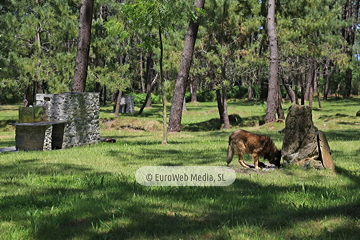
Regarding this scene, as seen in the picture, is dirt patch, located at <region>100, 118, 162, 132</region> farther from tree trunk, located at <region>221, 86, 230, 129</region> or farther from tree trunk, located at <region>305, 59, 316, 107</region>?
tree trunk, located at <region>305, 59, 316, 107</region>

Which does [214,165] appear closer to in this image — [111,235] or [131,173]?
[131,173]

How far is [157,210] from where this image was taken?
526 cm

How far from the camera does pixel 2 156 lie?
1085 cm

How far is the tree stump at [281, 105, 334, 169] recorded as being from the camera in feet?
26.9

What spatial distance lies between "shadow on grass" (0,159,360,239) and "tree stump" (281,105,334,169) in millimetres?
1197

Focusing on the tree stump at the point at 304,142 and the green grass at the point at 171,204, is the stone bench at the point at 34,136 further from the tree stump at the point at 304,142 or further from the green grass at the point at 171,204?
the tree stump at the point at 304,142

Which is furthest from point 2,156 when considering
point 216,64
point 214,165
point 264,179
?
point 216,64

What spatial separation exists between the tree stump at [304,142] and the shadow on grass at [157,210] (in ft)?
3.93

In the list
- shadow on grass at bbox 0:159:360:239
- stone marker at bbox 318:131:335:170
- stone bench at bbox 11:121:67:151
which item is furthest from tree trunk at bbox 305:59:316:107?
shadow on grass at bbox 0:159:360:239

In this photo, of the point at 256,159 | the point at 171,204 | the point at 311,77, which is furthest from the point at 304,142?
the point at 311,77

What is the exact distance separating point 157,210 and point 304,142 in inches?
169

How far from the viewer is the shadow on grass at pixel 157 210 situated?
14.6ft

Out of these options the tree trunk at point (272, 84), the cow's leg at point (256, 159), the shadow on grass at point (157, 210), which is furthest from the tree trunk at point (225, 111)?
the shadow on grass at point (157, 210)

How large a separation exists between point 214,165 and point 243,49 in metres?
15.9
